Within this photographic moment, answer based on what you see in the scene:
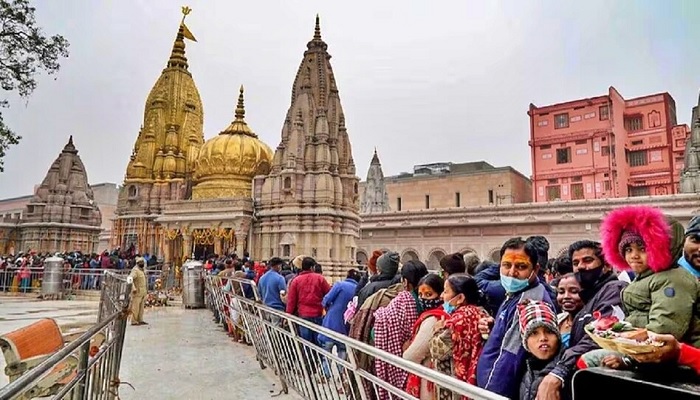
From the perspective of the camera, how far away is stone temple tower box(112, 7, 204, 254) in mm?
26469

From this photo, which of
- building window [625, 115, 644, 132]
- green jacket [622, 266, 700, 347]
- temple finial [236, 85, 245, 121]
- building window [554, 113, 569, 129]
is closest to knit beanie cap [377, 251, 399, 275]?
green jacket [622, 266, 700, 347]

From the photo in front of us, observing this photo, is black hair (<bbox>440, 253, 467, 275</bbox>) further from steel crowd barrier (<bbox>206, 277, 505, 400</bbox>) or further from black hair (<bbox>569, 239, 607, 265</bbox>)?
black hair (<bbox>569, 239, 607, 265</bbox>)

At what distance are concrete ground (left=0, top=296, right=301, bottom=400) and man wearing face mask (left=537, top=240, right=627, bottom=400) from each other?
356 centimetres

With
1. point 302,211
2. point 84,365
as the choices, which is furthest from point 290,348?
point 302,211

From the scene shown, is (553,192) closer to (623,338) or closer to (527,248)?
(527,248)

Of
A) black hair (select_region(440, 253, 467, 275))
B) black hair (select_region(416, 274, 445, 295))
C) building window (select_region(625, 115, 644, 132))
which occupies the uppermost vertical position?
building window (select_region(625, 115, 644, 132))

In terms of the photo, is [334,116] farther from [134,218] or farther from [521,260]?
[521,260]

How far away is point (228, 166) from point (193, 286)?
11.4 meters

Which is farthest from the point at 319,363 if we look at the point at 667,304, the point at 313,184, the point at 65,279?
the point at 313,184

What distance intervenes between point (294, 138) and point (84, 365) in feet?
63.0

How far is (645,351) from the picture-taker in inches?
54.4

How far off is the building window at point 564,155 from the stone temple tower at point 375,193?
15.3 metres

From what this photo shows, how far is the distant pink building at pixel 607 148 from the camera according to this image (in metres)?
31.8

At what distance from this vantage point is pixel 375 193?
4319 centimetres
